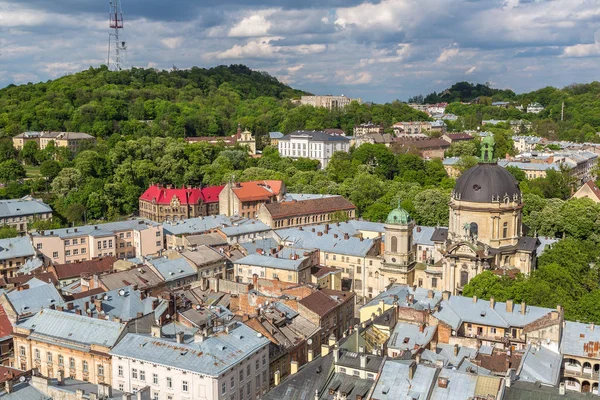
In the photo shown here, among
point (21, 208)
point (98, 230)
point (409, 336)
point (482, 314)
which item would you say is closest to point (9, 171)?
point (21, 208)

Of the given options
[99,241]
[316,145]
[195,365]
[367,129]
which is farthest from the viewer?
[367,129]

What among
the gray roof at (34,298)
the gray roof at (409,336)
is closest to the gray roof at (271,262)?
the gray roof at (409,336)

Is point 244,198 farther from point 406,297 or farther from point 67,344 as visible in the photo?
point 67,344

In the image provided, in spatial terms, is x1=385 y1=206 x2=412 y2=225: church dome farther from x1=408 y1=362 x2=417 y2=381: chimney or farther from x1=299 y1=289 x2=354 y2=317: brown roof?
x1=408 y1=362 x2=417 y2=381: chimney

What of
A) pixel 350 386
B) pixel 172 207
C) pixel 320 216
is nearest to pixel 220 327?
pixel 350 386

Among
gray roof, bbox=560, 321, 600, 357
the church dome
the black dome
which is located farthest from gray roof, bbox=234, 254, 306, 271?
gray roof, bbox=560, 321, 600, 357

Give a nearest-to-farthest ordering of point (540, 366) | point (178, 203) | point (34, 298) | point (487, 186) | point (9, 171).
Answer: point (540, 366) → point (34, 298) → point (487, 186) → point (178, 203) → point (9, 171)
